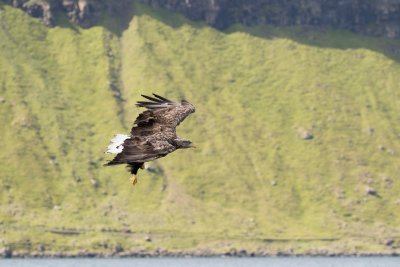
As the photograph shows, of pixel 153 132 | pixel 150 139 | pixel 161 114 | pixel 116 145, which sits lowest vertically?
pixel 116 145

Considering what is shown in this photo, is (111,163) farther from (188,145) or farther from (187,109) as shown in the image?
(187,109)

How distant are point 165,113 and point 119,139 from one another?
544cm

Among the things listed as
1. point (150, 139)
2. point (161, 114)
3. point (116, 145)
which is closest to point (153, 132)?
point (150, 139)

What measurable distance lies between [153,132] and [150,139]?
155 cm

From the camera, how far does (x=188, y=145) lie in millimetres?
40656

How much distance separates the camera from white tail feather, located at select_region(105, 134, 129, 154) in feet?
128

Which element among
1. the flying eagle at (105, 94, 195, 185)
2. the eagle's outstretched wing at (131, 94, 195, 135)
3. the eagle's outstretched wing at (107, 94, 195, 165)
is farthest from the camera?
the eagle's outstretched wing at (131, 94, 195, 135)

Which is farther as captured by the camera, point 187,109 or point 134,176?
point 187,109

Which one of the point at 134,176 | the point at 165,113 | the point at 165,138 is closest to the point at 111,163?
the point at 134,176

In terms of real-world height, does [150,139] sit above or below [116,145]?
above

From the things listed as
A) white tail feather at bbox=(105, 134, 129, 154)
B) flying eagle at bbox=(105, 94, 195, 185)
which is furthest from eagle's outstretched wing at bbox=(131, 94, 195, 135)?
white tail feather at bbox=(105, 134, 129, 154)

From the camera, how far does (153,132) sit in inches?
1686

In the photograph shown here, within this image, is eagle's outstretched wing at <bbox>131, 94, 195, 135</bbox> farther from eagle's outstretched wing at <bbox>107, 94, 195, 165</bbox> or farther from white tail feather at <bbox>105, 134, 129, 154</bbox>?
white tail feather at <bbox>105, 134, 129, 154</bbox>

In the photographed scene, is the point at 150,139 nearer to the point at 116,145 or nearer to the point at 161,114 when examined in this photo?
the point at 116,145
